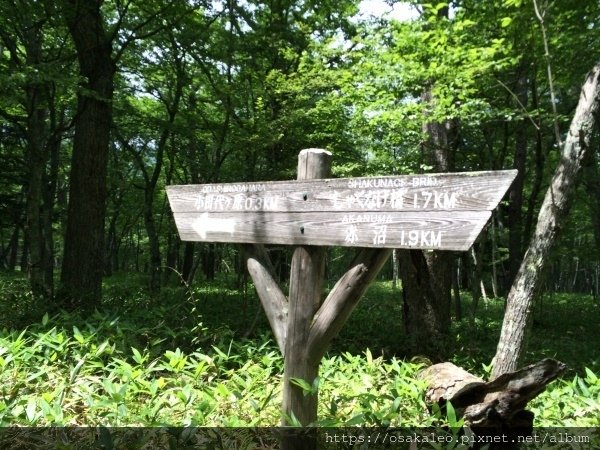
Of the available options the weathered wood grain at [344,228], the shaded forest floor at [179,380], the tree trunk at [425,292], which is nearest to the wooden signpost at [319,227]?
the weathered wood grain at [344,228]

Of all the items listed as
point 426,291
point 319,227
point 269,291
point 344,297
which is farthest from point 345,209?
point 426,291

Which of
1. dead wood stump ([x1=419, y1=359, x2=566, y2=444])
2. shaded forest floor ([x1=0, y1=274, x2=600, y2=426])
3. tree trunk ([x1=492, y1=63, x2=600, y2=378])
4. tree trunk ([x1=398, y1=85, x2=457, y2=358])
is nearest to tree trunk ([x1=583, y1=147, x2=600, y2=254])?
tree trunk ([x1=398, y1=85, x2=457, y2=358])

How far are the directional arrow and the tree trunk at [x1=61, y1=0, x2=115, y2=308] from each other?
17.3ft

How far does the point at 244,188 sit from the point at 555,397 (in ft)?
12.0

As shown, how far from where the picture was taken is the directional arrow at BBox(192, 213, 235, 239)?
123 inches

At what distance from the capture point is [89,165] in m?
7.79

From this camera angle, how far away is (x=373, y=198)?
8.12 feet

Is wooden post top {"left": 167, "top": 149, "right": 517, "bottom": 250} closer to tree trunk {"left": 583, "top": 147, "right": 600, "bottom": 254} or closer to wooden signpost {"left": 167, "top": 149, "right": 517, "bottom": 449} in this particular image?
wooden signpost {"left": 167, "top": 149, "right": 517, "bottom": 449}

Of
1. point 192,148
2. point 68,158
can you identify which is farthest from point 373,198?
point 68,158

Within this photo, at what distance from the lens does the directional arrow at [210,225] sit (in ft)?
10.3

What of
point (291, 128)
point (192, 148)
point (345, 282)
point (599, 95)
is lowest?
point (345, 282)

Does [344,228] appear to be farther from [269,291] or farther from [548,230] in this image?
[548,230]

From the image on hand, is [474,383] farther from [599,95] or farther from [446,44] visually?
[446,44]

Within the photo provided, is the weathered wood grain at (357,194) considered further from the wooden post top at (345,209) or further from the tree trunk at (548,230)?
the tree trunk at (548,230)
